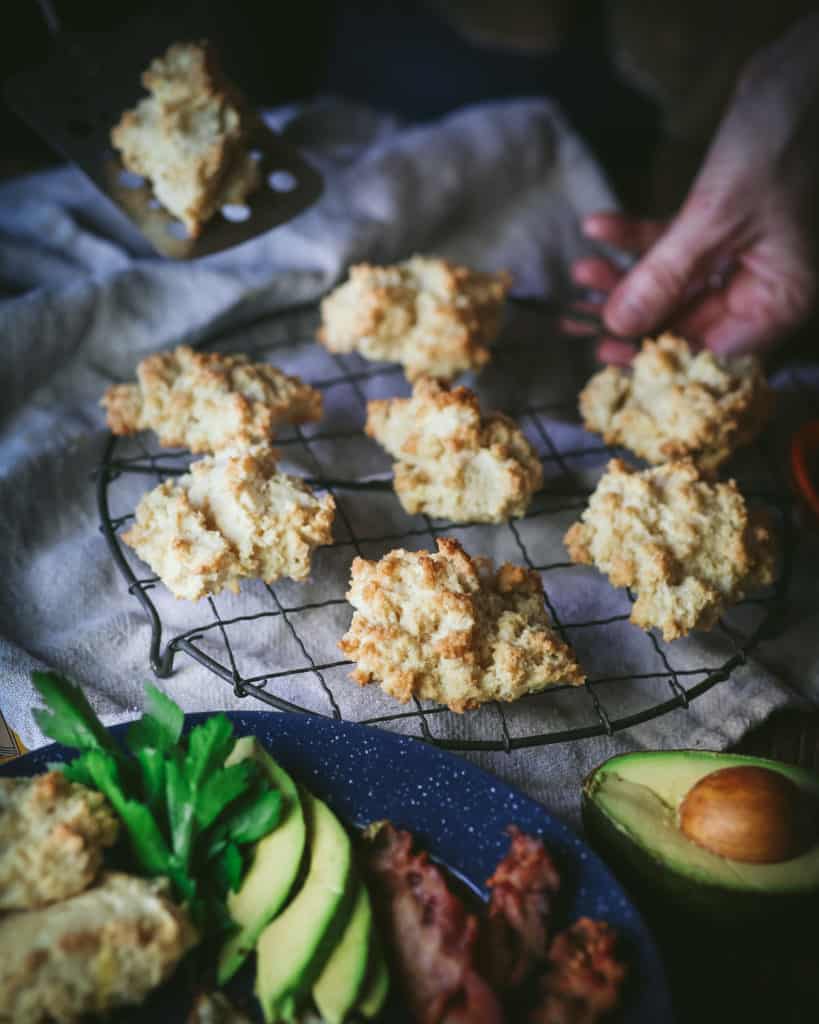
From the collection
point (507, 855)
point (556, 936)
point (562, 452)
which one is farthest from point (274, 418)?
point (556, 936)

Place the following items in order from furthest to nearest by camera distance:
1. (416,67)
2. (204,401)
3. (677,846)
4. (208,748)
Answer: (416,67)
(204,401)
(677,846)
(208,748)

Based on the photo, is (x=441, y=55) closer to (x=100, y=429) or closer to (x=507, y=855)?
(x=100, y=429)

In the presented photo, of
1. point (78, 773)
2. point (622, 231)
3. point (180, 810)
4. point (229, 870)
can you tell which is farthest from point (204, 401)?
point (622, 231)

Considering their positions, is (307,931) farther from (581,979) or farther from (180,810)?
(581,979)

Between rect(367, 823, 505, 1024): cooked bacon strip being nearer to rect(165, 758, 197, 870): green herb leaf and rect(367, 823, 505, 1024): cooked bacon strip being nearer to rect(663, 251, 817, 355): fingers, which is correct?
rect(165, 758, 197, 870): green herb leaf

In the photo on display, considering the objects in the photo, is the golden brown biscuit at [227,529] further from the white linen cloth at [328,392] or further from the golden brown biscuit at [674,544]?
the golden brown biscuit at [674,544]
